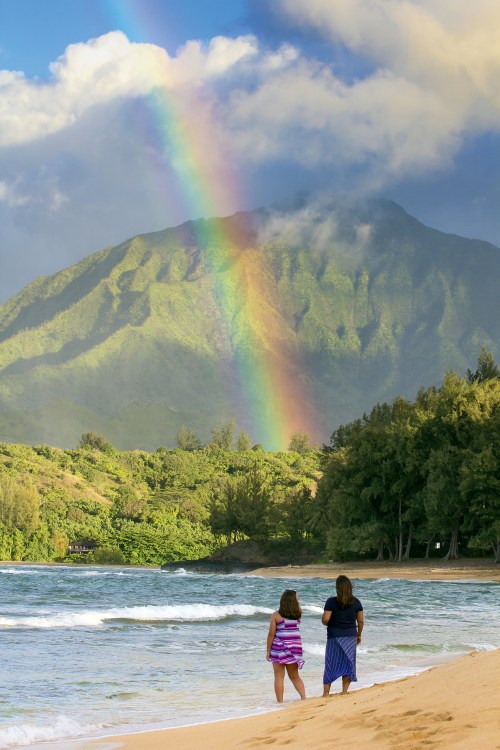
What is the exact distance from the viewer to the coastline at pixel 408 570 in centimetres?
7075

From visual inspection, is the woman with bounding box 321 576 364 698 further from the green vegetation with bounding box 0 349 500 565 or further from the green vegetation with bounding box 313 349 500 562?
the green vegetation with bounding box 0 349 500 565

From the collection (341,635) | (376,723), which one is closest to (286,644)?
(341,635)

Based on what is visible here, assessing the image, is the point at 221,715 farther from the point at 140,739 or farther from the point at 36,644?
the point at 36,644

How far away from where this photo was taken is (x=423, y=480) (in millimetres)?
83188

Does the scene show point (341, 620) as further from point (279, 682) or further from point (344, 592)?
point (279, 682)

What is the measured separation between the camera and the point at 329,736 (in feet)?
36.7

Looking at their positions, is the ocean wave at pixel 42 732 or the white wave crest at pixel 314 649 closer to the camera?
the ocean wave at pixel 42 732

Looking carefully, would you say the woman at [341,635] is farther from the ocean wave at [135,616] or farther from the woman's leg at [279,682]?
the ocean wave at [135,616]

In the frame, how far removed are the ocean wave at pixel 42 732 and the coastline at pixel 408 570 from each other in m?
54.4

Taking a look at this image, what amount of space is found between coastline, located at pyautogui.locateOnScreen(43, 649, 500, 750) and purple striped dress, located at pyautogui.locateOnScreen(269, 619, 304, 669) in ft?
2.29

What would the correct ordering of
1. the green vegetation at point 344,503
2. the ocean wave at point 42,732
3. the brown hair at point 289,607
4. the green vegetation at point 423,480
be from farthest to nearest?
1. the green vegetation at point 344,503
2. the green vegetation at point 423,480
3. the brown hair at point 289,607
4. the ocean wave at point 42,732

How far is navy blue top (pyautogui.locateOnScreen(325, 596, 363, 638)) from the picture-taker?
15.7 m

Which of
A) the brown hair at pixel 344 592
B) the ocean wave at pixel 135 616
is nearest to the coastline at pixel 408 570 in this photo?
the ocean wave at pixel 135 616

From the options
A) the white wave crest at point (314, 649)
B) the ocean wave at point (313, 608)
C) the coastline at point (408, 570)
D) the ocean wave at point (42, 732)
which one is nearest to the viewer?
the ocean wave at point (42, 732)
